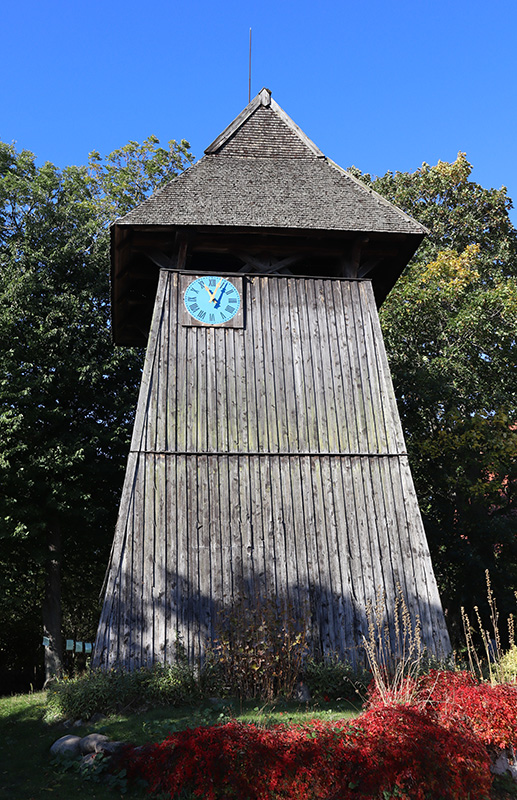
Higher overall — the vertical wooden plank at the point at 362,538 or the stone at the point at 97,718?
the vertical wooden plank at the point at 362,538

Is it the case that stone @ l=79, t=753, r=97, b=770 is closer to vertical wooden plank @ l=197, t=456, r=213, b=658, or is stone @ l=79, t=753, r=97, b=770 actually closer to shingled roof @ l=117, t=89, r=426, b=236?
vertical wooden plank @ l=197, t=456, r=213, b=658

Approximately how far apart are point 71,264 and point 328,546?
1391cm

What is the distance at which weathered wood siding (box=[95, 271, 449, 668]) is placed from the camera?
30.7 ft

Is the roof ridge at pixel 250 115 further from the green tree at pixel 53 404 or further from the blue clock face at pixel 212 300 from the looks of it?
the green tree at pixel 53 404

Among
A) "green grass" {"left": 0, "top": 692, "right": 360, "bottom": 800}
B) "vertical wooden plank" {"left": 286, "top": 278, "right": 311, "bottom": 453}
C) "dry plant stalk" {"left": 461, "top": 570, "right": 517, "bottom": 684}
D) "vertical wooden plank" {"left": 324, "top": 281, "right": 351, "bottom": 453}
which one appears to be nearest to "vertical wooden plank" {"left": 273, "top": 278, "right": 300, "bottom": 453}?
"vertical wooden plank" {"left": 286, "top": 278, "right": 311, "bottom": 453}

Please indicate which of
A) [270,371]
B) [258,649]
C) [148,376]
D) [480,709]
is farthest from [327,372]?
[480,709]

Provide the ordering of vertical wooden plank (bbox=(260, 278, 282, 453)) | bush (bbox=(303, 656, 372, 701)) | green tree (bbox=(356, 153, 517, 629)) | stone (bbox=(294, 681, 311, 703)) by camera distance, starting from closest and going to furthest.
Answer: stone (bbox=(294, 681, 311, 703)), bush (bbox=(303, 656, 372, 701)), vertical wooden plank (bbox=(260, 278, 282, 453)), green tree (bbox=(356, 153, 517, 629))

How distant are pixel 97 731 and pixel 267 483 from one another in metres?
4.11

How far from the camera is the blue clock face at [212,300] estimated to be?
1113cm

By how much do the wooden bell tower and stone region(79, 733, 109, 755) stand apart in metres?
1.90

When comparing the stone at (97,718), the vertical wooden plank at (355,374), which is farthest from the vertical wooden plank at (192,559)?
the vertical wooden plank at (355,374)

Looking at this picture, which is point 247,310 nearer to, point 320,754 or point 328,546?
point 328,546

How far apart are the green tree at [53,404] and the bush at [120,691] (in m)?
7.94

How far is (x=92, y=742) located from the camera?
684cm
